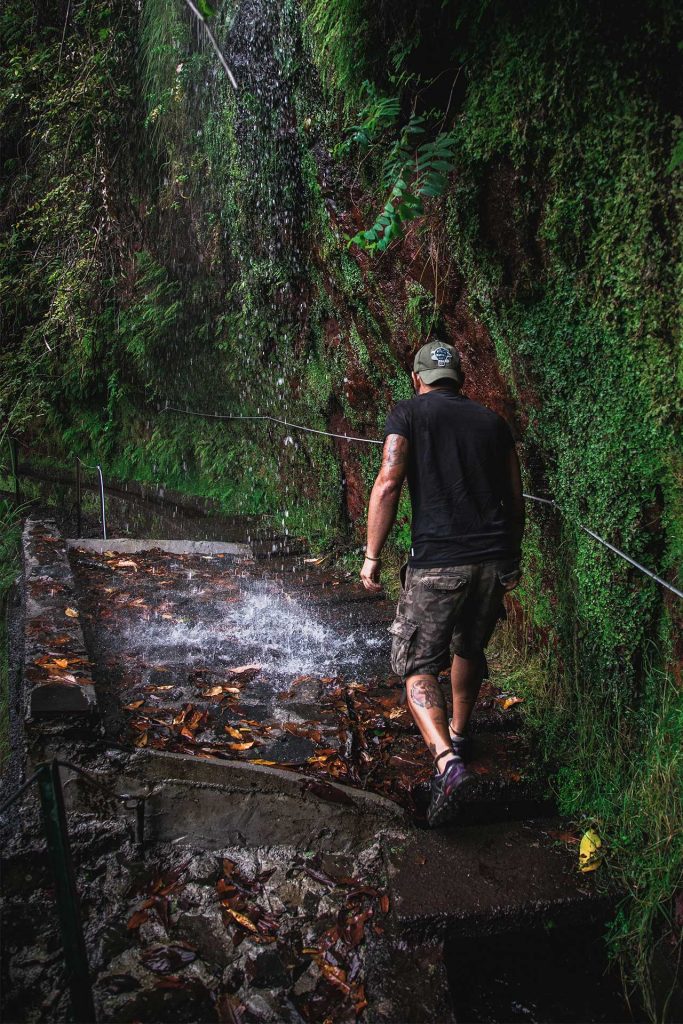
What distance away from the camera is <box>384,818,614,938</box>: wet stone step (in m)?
2.88

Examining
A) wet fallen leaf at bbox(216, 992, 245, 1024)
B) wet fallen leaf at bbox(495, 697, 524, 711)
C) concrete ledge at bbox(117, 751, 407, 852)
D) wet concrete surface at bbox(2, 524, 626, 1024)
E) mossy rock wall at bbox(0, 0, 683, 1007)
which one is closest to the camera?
wet fallen leaf at bbox(216, 992, 245, 1024)

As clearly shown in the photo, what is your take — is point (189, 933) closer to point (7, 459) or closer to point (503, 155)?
point (503, 155)

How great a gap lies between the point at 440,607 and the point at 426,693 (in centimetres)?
42

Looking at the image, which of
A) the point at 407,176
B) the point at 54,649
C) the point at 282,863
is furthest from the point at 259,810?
the point at 407,176

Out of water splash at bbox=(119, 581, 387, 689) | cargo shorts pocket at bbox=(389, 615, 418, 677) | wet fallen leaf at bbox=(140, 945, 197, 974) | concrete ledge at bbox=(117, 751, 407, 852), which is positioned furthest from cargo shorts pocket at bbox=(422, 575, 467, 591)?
wet fallen leaf at bbox=(140, 945, 197, 974)

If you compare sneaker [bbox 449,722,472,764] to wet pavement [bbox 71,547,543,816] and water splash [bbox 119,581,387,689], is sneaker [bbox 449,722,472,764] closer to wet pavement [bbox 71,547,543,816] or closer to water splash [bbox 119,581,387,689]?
wet pavement [bbox 71,547,543,816]

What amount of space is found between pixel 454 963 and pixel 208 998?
3.28ft

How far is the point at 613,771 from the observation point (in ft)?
11.1

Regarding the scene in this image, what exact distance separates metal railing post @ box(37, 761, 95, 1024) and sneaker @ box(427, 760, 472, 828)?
68.6 inches

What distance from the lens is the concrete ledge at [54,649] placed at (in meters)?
3.70

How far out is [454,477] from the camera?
3.53 meters

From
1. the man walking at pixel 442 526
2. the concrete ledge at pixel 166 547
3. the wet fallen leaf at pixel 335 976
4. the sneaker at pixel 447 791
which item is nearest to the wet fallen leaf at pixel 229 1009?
the wet fallen leaf at pixel 335 976

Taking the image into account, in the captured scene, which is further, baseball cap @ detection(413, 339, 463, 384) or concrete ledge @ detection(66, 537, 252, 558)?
concrete ledge @ detection(66, 537, 252, 558)

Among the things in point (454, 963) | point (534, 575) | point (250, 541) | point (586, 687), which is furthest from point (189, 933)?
point (250, 541)
